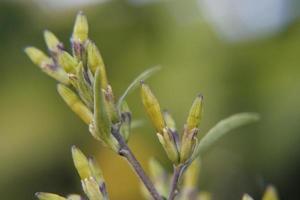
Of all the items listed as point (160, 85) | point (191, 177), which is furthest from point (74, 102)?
point (160, 85)

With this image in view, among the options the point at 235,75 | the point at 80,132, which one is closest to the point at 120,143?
the point at 235,75

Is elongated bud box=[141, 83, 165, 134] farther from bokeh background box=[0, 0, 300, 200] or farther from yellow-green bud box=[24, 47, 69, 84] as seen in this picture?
bokeh background box=[0, 0, 300, 200]

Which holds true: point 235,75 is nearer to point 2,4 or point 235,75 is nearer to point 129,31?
point 129,31

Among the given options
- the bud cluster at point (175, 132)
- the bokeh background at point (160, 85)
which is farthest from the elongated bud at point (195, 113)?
the bokeh background at point (160, 85)

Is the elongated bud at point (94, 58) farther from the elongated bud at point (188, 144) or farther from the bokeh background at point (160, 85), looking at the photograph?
the bokeh background at point (160, 85)

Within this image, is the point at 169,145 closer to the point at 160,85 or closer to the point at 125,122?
the point at 125,122

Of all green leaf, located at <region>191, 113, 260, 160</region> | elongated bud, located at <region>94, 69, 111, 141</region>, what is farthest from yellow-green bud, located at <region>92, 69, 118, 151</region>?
green leaf, located at <region>191, 113, 260, 160</region>
